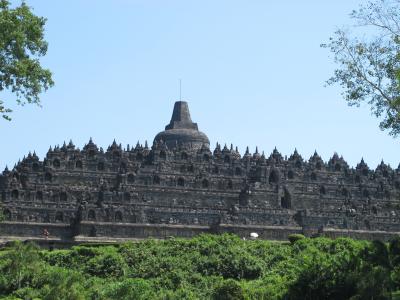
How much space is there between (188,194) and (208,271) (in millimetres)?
39080

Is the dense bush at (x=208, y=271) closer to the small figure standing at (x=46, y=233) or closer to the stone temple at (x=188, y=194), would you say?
the small figure standing at (x=46, y=233)

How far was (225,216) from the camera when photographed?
274 ft

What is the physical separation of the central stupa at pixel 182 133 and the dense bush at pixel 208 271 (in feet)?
160

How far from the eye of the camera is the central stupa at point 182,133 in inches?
4287

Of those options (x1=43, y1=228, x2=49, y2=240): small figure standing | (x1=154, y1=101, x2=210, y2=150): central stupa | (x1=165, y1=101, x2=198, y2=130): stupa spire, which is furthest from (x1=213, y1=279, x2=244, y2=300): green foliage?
(x1=165, y1=101, x2=198, y2=130): stupa spire

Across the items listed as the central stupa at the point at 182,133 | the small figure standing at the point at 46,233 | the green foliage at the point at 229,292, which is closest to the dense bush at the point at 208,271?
the green foliage at the point at 229,292

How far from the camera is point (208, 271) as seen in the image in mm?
52938

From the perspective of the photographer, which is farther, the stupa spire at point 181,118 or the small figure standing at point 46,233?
the stupa spire at point 181,118

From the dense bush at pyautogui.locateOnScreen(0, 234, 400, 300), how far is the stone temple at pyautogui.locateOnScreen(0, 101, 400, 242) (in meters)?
23.1

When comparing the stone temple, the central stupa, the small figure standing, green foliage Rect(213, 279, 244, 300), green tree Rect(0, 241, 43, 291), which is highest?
the central stupa

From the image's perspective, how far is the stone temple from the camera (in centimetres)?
8175

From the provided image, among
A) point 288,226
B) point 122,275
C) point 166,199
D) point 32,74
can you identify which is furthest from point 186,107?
point 32,74

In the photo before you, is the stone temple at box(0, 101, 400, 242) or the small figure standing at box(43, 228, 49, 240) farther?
the stone temple at box(0, 101, 400, 242)

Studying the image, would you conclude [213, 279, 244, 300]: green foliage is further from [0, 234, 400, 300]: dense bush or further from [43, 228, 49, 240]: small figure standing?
[43, 228, 49, 240]: small figure standing
